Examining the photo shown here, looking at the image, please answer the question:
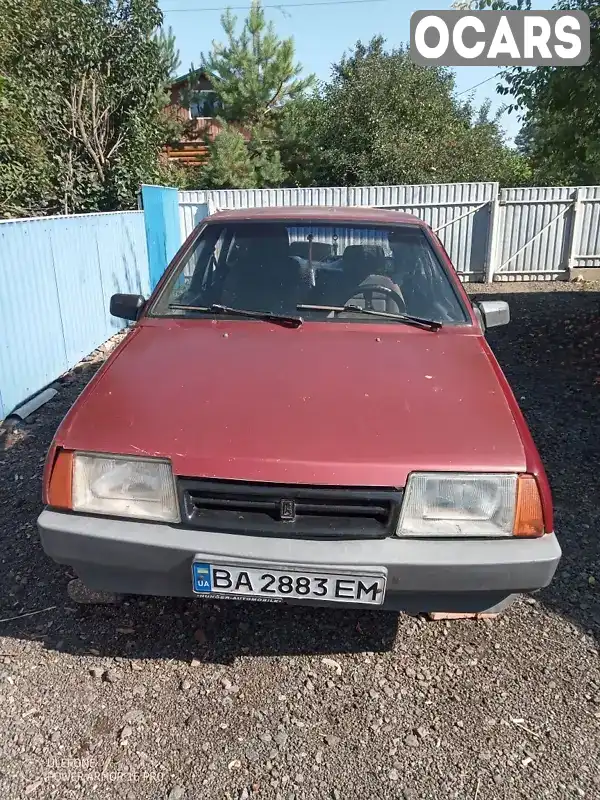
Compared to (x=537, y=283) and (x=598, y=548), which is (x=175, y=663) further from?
(x=537, y=283)

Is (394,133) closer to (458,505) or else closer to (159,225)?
(159,225)

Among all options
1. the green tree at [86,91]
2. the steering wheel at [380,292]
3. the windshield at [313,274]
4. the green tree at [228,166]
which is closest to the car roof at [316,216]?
the windshield at [313,274]

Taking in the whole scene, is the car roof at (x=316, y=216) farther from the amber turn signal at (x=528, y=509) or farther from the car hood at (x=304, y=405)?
the amber turn signal at (x=528, y=509)

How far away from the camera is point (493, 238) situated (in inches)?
476

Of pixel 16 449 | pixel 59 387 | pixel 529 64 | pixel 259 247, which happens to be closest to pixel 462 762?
pixel 259 247

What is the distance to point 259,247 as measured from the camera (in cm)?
324

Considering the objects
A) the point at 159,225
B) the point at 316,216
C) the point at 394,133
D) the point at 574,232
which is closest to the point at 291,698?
the point at 316,216

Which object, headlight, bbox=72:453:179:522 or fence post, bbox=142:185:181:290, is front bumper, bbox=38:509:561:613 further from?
fence post, bbox=142:185:181:290

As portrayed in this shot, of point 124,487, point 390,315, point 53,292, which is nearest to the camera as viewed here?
point 124,487

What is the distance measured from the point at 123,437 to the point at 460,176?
61.3 feet

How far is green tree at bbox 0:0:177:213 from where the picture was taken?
11398 millimetres

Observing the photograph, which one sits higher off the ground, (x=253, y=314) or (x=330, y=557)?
(x=253, y=314)

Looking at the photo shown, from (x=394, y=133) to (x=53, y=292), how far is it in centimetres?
1497

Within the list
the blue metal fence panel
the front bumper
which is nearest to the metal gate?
the blue metal fence panel
